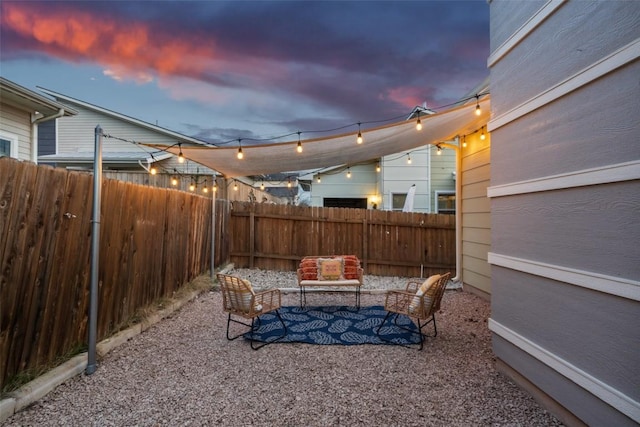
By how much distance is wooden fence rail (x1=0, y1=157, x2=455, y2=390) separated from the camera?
2334mm

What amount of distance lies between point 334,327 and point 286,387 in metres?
1.63

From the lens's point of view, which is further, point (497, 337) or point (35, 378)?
point (497, 337)

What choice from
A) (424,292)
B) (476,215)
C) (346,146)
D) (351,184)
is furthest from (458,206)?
(351,184)

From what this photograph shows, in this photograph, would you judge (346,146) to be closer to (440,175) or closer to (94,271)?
(94,271)

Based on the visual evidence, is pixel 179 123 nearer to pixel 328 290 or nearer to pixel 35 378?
pixel 328 290

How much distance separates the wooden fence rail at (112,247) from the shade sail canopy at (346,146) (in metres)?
0.92

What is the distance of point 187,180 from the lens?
35.0 feet

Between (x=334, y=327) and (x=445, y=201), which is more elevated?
(x=445, y=201)

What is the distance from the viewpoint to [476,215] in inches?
236

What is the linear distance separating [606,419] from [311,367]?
215cm

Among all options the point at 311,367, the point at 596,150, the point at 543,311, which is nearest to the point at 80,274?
the point at 311,367

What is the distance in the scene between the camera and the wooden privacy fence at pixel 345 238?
24.7 ft

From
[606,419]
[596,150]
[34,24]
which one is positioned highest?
[34,24]

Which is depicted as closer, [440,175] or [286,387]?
[286,387]
